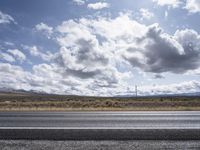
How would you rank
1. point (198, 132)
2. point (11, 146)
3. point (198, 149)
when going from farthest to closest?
point (198, 132) → point (11, 146) → point (198, 149)

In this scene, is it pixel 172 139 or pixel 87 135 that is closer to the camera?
pixel 172 139

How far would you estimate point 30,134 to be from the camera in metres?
9.59

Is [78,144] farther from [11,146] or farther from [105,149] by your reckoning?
[11,146]

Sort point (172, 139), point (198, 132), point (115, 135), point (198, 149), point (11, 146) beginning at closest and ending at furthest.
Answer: point (198, 149) < point (11, 146) < point (172, 139) < point (115, 135) < point (198, 132)

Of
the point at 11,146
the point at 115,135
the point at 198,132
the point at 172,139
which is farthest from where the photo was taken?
the point at 198,132

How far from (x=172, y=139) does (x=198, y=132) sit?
5.86 ft

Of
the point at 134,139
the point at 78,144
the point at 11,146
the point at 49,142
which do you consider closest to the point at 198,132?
the point at 134,139

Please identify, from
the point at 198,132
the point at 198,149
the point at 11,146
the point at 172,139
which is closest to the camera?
the point at 198,149

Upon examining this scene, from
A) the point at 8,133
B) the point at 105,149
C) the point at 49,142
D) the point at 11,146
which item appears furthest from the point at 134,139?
the point at 8,133

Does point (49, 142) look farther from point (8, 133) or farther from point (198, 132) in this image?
point (198, 132)

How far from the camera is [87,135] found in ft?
30.4

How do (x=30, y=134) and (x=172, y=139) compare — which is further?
(x=30, y=134)

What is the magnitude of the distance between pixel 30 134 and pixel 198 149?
522cm

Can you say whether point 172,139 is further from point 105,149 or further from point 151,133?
point 105,149
